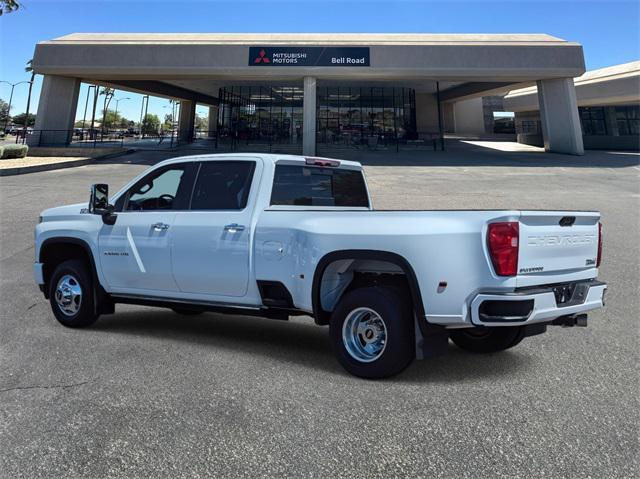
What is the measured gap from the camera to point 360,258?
159 inches

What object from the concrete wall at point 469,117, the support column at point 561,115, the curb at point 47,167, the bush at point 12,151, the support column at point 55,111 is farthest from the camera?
the concrete wall at point 469,117

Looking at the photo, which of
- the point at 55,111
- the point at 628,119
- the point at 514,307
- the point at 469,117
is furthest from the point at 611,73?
the point at 514,307

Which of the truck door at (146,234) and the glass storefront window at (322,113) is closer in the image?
the truck door at (146,234)

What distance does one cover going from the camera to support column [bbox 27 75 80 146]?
32750mm

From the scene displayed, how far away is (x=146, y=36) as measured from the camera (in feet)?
108

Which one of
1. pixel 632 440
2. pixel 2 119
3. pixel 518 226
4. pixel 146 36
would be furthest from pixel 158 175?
pixel 2 119

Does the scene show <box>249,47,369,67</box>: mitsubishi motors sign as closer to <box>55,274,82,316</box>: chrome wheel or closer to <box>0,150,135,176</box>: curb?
<box>0,150,135,176</box>: curb

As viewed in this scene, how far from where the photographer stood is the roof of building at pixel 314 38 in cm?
3125

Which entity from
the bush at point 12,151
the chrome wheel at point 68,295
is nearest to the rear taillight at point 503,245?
the chrome wheel at point 68,295

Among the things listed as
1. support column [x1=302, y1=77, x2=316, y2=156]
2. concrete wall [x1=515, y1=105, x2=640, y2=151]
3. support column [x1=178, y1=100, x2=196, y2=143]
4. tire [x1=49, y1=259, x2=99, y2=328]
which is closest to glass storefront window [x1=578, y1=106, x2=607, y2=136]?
concrete wall [x1=515, y1=105, x2=640, y2=151]

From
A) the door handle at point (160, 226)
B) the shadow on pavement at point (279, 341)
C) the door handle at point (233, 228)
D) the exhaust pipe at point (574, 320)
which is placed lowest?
the shadow on pavement at point (279, 341)

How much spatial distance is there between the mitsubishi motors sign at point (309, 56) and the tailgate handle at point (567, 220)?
28.9 metres

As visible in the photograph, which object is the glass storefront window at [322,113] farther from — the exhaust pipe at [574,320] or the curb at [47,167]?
the exhaust pipe at [574,320]

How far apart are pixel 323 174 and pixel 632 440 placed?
3.55m
